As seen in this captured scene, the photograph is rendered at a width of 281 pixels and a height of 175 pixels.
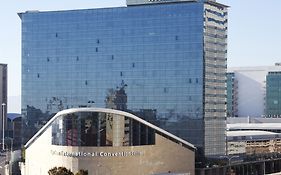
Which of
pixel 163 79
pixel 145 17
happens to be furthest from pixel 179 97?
pixel 145 17

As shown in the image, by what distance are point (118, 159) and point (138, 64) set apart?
71.8 feet

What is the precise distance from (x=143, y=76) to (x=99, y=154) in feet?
Result: 67.7

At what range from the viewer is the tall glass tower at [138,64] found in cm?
12450

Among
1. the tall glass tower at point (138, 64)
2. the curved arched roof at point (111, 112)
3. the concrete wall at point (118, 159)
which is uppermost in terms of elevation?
the tall glass tower at point (138, 64)

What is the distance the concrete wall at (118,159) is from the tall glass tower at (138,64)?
4.17 metres

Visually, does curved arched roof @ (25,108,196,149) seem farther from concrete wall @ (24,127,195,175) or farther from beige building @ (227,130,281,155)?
beige building @ (227,130,281,155)

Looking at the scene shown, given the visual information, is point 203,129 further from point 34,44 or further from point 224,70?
point 34,44

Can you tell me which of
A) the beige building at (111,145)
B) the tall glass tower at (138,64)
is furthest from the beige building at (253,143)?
the beige building at (111,145)

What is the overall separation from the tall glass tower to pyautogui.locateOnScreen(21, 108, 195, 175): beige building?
15.0 ft

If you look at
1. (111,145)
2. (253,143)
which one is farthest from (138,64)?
(253,143)

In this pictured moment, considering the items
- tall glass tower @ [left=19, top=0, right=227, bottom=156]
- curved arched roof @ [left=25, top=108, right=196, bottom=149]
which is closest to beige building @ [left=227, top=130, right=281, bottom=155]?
tall glass tower @ [left=19, top=0, right=227, bottom=156]

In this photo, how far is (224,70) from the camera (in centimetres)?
12988

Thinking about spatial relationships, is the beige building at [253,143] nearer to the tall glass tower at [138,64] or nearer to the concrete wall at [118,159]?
the tall glass tower at [138,64]

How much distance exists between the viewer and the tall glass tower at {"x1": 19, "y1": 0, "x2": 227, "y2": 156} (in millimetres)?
124500
